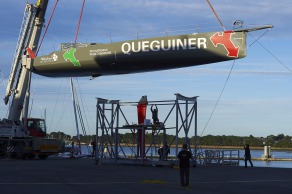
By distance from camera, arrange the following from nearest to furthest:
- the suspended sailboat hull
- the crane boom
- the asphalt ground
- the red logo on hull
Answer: the asphalt ground < the red logo on hull < the suspended sailboat hull < the crane boom

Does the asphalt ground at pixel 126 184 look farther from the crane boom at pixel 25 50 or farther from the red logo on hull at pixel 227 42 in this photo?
the crane boom at pixel 25 50

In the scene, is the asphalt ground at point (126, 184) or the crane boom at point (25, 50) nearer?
the asphalt ground at point (126, 184)

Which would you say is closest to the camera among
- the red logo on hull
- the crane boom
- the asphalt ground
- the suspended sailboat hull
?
the asphalt ground

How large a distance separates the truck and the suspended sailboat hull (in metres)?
5.53

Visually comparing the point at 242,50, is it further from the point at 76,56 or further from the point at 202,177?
the point at 76,56

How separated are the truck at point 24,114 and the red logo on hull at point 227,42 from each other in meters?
13.6

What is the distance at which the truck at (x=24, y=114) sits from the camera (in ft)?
111

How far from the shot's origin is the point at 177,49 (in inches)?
906

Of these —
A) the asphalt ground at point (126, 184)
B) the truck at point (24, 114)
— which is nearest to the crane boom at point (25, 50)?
the truck at point (24, 114)

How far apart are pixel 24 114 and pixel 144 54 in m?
14.9

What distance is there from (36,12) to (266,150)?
163 ft

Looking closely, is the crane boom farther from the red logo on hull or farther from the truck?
the red logo on hull

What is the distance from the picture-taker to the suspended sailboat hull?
22234mm

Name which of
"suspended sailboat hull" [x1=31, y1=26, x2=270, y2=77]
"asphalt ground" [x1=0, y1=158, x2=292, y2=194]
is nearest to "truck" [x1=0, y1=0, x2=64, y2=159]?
"suspended sailboat hull" [x1=31, y1=26, x2=270, y2=77]
